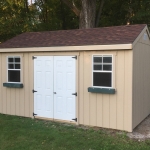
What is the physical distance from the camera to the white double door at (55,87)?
7.65 metres

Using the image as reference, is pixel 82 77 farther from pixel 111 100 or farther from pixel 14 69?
pixel 14 69

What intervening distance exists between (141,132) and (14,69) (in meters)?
4.86

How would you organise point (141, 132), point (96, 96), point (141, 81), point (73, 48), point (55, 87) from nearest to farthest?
1. point (141, 132)
2. point (96, 96)
3. point (73, 48)
4. point (141, 81)
5. point (55, 87)

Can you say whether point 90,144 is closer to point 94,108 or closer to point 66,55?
point 94,108

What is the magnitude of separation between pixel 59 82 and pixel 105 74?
5.28 feet

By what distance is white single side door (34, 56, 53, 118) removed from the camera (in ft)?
26.2

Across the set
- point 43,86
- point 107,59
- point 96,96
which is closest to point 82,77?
point 96,96

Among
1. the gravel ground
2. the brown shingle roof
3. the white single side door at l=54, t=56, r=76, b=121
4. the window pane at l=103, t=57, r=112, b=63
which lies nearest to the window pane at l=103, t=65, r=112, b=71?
the window pane at l=103, t=57, r=112, b=63

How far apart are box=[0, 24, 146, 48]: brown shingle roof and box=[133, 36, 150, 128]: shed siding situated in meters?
0.46

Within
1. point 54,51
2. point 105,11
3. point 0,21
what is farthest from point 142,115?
point 105,11

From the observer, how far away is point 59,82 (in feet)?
25.7

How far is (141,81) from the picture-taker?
7.70 m

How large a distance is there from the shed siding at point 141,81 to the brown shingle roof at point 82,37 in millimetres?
461

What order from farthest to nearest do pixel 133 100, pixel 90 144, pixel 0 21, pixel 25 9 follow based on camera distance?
pixel 25 9
pixel 0 21
pixel 133 100
pixel 90 144
